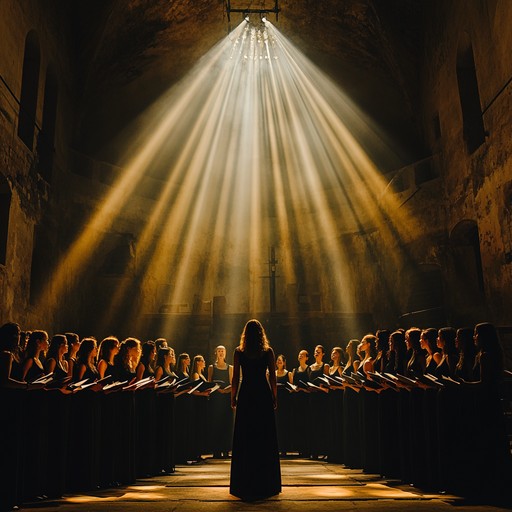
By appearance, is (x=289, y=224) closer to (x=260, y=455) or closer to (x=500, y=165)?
(x=500, y=165)

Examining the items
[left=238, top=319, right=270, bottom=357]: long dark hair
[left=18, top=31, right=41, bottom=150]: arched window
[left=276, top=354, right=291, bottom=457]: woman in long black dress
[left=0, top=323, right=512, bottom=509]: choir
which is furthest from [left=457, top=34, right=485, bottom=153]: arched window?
[left=18, top=31, right=41, bottom=150]: arched window

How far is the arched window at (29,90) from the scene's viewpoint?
43.9 ft

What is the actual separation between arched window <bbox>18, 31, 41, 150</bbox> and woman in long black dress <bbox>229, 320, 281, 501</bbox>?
9.84m

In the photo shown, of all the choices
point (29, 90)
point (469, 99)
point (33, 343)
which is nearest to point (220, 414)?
point (33, 343)

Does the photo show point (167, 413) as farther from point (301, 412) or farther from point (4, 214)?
point (4, 214)

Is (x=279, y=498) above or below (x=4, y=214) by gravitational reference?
below

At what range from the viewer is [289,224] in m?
21.9

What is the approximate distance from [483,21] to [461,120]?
2.52 meters

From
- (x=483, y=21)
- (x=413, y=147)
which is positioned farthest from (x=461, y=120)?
(x=413, y=147)

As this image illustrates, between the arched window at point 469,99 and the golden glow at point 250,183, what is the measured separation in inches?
173

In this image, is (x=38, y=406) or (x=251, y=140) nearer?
(x=38, y=406)

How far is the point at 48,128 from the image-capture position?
1481 cm

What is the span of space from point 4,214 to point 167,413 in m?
6.54

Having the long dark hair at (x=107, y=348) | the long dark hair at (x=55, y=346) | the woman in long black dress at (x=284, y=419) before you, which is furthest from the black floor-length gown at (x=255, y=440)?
the woman in long black dress at (x=284, y=419)
